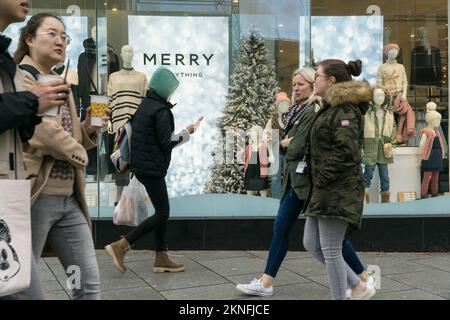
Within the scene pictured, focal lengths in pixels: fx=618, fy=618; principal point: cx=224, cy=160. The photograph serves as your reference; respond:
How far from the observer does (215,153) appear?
26.7 ft

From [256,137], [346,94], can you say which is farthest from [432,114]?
[346,94]

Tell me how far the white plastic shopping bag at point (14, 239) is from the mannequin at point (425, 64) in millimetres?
6746

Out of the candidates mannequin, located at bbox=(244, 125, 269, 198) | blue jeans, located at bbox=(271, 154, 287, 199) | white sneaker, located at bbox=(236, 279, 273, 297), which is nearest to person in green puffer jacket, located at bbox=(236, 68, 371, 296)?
white sneaker, located at bbox=(236, 279, 273, 297)

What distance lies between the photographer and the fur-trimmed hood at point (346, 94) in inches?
170

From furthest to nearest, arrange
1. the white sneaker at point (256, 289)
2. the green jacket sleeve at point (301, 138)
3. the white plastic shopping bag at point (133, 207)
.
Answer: the white plastic shopping bag at point (133, 207) < the white sneaker at point (256, 289) < the green jacket sleeve at point (301, 138)

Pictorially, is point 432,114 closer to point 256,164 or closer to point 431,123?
point 431,123

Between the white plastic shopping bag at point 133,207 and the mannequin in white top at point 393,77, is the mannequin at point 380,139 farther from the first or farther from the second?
the white plastic shopping bag at point 133,207

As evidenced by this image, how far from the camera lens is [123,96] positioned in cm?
786

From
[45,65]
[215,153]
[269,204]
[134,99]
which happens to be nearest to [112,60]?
[134,99]

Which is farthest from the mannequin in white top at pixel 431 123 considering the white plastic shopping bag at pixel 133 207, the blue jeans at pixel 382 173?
the white plastic shopping bag at pixel 133 207

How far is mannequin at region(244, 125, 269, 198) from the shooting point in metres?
8.05

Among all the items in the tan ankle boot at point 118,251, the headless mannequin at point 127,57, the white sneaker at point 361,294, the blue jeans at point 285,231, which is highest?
the headless mannequin at point 127,57

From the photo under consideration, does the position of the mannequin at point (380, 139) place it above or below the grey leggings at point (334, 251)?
above
